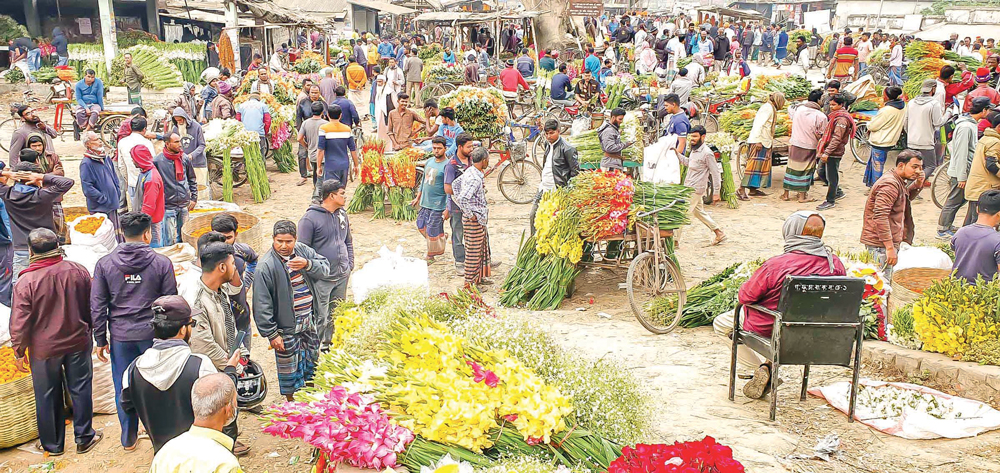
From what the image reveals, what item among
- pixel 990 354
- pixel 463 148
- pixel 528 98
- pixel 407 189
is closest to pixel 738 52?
pixel 528 98

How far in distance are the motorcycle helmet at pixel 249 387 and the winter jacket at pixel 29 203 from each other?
3.36m

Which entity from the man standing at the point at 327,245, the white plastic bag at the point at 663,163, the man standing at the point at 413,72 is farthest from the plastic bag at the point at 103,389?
the man standing at the point at 413,72

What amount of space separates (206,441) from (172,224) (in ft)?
20.6

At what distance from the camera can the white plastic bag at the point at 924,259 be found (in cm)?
747

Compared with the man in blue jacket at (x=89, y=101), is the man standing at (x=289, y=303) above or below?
below

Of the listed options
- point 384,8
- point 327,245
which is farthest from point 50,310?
point 384,8

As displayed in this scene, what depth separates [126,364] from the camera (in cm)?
530

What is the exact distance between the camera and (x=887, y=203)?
6.99 m

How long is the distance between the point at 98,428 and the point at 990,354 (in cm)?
648

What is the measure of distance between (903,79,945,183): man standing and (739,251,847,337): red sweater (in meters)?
6.99

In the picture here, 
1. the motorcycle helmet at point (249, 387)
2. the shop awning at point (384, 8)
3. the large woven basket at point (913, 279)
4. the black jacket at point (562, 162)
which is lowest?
the motorcycle helmet at point (249, 387)

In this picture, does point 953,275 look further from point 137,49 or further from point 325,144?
point 137,49

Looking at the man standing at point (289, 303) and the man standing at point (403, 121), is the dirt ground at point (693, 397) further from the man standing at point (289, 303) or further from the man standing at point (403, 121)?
the man standing at point (403, 121)

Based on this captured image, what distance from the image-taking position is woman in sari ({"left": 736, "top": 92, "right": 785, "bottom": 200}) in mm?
11898
